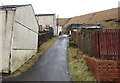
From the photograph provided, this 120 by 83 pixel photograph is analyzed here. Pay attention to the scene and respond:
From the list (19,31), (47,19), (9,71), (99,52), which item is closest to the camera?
(99,52)

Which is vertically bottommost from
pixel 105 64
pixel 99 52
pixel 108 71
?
pixel 108 71

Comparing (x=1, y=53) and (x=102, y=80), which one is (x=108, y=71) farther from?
Answer: (x=1, y=53)

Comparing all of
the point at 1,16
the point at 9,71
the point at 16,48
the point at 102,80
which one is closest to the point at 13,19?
the point at 1,16

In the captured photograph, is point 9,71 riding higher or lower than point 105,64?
lower

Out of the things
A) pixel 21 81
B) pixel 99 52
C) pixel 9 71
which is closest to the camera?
pixel 99 52

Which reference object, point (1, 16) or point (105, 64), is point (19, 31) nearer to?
point (1, 16)

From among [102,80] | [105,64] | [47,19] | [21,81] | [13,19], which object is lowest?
[21,81]

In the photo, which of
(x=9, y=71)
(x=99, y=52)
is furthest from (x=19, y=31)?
(x=99, y=52)

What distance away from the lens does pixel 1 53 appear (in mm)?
7711

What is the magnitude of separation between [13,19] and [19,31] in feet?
4.01

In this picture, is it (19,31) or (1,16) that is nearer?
(1,16)

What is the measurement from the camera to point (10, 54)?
300 inches

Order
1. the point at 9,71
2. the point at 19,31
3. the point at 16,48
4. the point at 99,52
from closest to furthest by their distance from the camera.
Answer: the point at 99,52, the point at 9,71, the point at 16,48, the point at 19,31

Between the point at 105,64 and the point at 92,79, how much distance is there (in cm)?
109
